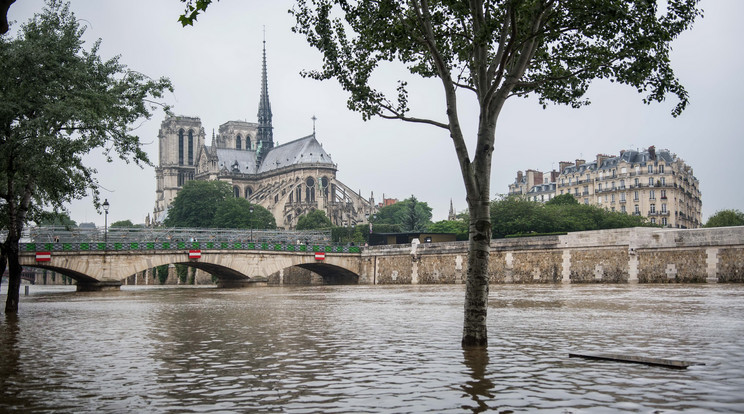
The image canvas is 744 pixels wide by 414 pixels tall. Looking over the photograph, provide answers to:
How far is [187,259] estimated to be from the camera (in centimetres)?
5994

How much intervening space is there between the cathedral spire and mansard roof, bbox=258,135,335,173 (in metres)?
6.35

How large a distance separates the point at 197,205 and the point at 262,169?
155 feet

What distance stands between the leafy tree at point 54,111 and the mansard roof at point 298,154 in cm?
11933

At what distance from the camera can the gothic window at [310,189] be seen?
14012 cm

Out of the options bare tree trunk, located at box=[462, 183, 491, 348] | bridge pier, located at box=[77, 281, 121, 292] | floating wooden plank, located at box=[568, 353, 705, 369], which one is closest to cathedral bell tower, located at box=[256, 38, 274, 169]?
bridge pier, located at box=[77, 281, 121, 292]

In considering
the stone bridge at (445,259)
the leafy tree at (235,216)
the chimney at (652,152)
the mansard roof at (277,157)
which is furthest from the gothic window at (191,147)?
the chimney at (652,152)

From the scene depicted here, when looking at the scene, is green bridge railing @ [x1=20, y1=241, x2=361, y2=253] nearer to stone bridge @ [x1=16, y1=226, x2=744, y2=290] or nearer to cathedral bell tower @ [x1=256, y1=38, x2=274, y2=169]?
stone bridge @ [x1=16, y1=226, x2=744, y2=290]

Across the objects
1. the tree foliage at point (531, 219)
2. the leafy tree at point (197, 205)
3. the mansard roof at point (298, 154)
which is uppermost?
the mansard roof at point (298, 154)

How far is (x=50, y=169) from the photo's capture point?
784 inches

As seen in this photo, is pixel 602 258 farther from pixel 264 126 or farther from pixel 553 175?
pixel 264 126

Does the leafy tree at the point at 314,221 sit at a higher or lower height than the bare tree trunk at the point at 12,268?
higher

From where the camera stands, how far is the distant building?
97875 millimetres

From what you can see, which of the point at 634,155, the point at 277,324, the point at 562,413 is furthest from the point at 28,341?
the point at 634,155

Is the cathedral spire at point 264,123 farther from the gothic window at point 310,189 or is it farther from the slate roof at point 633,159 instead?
the slate roof at point 633,159
